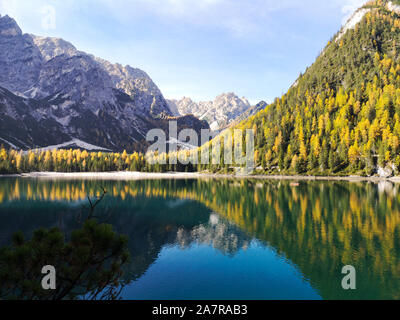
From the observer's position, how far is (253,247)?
3139cm

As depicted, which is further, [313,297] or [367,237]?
[367,237]

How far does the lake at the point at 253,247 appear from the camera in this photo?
20.4m

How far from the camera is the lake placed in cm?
2039

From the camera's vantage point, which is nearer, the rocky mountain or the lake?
the lake

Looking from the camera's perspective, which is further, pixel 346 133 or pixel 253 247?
pixel 346 133

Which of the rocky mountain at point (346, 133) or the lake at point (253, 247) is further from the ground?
the rocky mountain at point (346, 133)

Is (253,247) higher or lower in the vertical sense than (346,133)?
lower

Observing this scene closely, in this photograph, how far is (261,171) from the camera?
167875mm

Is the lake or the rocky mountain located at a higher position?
the rocky mountain

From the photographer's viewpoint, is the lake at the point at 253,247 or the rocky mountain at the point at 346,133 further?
the rocky mountain at the point at 346,133
